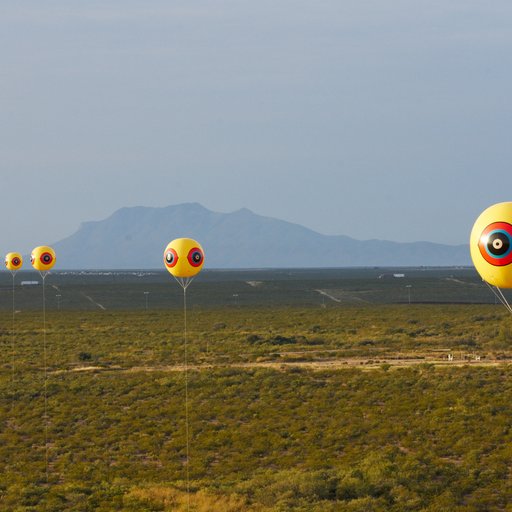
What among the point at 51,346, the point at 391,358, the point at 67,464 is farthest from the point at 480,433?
the point at 51,346

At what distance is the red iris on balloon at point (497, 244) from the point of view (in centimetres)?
1606

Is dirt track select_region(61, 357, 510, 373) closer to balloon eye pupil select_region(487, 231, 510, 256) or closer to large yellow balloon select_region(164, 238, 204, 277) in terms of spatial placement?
large yellow balloon select_region(164, 238, 204, 277)

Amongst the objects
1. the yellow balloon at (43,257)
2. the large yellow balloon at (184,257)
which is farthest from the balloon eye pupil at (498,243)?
the yellow balloon at (43,257)

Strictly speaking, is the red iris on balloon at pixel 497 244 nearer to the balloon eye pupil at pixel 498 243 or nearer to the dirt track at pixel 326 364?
the balloon eye pupil at pixel 498 243

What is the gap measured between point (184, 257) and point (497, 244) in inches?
540

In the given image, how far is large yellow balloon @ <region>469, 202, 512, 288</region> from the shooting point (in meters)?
16.1

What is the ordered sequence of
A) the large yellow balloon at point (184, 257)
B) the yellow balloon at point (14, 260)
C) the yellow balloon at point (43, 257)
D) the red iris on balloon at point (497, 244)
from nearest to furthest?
the red iris on balloon at point (497, 244), the large yellow balloon at point (184, 257), the yellow balloon at point (43, 257), the yellow balloon at point (14, 260)

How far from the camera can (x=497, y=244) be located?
53.1 ft

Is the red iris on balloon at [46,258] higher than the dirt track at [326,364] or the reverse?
higher

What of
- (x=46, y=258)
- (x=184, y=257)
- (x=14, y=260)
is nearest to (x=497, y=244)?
(x=184, y=257)

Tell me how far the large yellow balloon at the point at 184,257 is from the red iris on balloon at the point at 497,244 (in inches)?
519

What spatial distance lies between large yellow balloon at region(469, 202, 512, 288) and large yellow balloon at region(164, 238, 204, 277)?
1292 cm

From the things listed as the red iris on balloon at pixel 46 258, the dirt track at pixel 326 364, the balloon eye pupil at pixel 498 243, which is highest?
the red iris on balloon at pixel 46 258

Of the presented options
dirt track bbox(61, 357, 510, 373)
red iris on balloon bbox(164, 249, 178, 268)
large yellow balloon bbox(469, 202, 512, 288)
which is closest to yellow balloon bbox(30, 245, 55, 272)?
dirt track bbox(61, 357, 510, 373)
